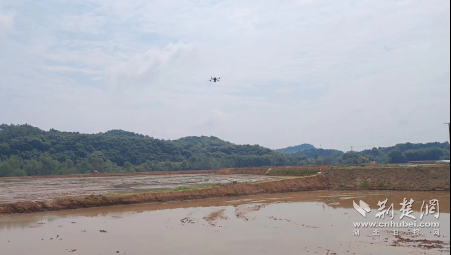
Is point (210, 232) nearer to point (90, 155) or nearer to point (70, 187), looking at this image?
point (70, 187)

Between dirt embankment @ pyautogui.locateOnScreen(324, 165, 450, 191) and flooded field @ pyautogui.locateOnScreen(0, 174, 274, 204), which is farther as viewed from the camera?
dirt embankment @ pyautogui.locateOnScreen(324, 165, 450, 191)

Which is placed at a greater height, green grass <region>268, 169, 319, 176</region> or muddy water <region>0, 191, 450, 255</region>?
green grass <region>268, 169, 319, 176</region>

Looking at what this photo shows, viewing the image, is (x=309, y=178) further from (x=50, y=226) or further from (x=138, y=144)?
(x=138, y=144)

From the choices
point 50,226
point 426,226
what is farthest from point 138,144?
point 426,226

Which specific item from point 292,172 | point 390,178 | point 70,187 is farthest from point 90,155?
point 390,178

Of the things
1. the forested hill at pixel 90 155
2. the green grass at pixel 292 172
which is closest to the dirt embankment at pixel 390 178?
the green grass at pixel 292 172

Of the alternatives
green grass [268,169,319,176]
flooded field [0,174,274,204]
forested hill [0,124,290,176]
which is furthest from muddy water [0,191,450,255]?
forested hill [0,124,290,176]

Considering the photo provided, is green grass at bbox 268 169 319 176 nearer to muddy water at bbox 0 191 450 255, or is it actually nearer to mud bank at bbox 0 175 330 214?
mud bank at bbox 0 175 330 214
